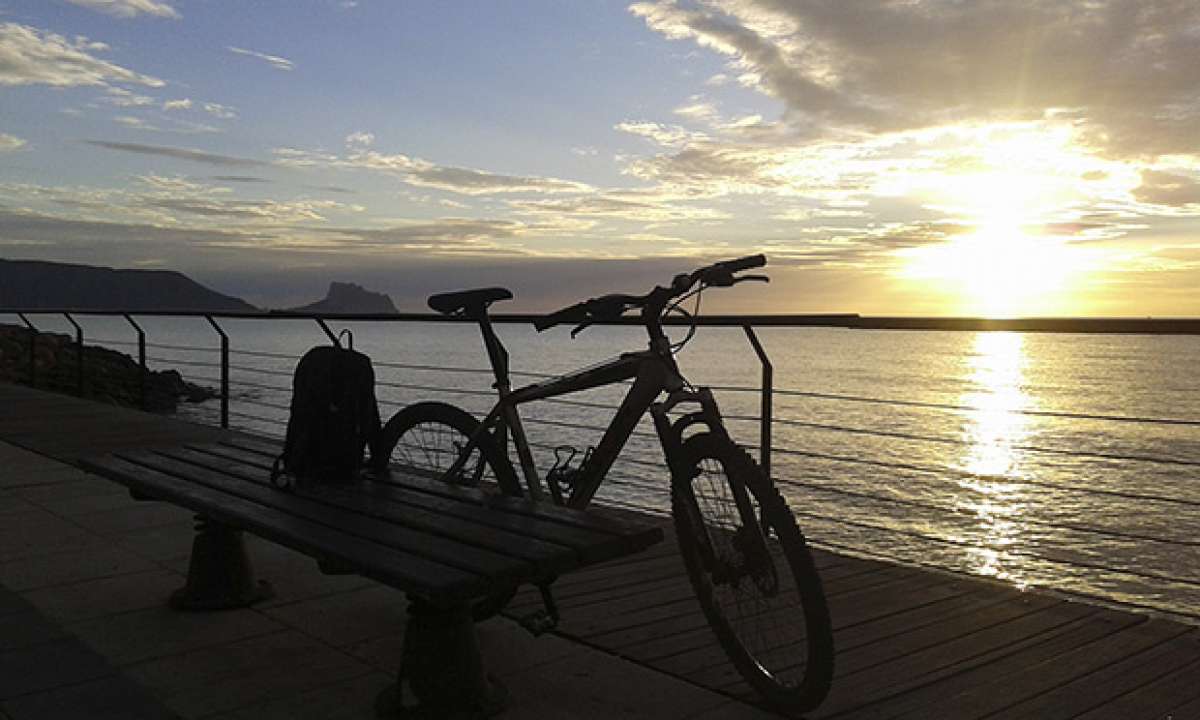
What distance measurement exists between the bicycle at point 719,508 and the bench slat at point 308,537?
27.6 inches

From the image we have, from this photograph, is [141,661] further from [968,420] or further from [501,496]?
[968,420]

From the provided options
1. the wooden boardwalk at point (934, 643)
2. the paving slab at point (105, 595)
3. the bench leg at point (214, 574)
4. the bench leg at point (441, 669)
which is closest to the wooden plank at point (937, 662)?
the wooden boardwalk at point (934, 643)

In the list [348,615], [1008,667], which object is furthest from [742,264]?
[348,615]

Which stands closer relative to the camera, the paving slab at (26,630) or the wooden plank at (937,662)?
the wooden plank at (937,662)

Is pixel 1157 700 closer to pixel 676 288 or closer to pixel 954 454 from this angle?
pixel 676 288

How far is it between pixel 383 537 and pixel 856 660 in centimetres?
144

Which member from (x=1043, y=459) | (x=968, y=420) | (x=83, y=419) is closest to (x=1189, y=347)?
(x=968, y=420)

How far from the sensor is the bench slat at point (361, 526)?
1.91m

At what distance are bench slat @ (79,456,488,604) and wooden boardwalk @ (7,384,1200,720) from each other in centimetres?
101

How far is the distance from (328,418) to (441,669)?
36.1 inches

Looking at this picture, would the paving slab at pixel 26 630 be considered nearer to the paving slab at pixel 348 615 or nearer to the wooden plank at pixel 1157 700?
the paving slab at pixel 348 615

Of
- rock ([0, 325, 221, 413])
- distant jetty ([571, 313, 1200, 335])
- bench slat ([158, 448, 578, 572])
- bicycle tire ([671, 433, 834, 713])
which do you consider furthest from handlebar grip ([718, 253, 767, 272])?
rock ([0, 325, 221, 413])

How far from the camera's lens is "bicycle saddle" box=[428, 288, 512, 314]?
3129 mm

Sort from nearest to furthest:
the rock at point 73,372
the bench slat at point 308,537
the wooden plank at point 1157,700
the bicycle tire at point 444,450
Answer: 1. the bench slat at point 308,537
2. the wooden plank at point 1157,700
3. the bicycle tire at point 444,450
4. the rock at point 73,372
